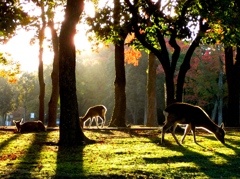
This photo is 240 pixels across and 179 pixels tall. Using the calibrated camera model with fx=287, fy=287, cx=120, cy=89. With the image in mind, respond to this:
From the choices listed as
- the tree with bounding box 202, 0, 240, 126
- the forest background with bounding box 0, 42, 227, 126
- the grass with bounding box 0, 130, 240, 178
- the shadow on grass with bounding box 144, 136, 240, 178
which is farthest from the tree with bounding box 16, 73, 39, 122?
the shadow on grass with bounding box 144, 136, 240, 178

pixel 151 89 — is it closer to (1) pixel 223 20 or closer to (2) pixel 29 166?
(1) pixel 223 20

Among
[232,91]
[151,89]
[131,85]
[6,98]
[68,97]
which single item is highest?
[131,85]

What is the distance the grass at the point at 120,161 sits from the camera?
618 cm

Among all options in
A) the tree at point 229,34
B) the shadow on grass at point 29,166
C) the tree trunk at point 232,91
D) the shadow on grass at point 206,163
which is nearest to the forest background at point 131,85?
the tree trunk at point 232,91

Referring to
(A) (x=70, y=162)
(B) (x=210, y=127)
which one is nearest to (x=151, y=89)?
(B) (x=210, y=127)

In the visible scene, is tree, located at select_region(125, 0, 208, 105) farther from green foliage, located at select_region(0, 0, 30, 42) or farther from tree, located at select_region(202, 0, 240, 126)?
green foliage, located at select_region(0, 0, 30, 42)

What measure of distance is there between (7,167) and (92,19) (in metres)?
11.3

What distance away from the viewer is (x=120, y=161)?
24.4 feet

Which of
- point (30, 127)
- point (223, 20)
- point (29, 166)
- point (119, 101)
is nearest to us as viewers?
point (29, 166)

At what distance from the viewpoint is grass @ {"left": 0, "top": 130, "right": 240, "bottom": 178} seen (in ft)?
20.3

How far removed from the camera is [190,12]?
15422mm

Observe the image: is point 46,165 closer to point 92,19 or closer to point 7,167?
point 7,167

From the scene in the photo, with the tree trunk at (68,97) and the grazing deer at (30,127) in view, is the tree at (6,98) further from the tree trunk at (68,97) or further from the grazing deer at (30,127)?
the tree trunk at (68,97)

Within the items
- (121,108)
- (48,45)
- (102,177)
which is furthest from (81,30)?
(102,177)
